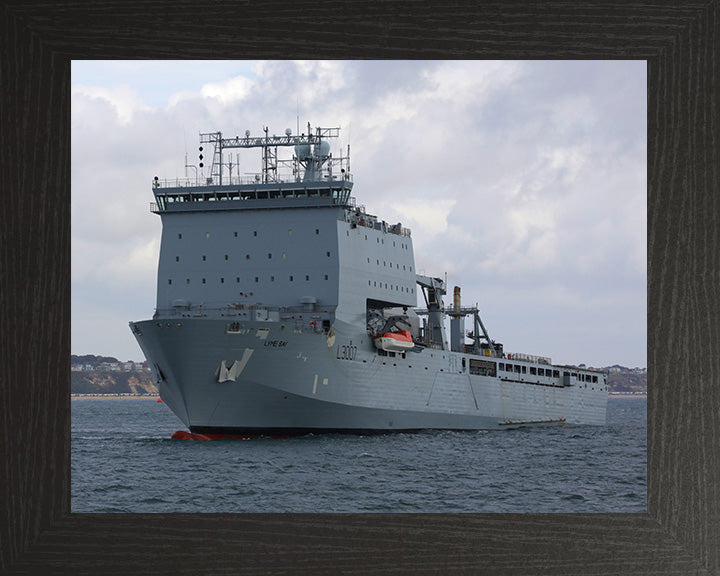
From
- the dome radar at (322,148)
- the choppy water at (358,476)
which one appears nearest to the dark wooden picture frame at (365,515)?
the choppy water at (358,476)

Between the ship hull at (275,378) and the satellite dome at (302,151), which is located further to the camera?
the satellite dome at (302,151)

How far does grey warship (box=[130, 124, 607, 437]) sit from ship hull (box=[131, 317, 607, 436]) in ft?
0.09

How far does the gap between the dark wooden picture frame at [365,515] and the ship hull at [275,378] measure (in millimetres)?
17488

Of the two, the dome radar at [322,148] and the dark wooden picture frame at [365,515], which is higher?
the dome radar at [322,148]

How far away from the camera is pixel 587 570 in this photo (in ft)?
14.7

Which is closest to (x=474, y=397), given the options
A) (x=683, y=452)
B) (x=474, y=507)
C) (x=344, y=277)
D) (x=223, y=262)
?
(x=344, y=277)

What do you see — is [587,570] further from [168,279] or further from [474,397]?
[474,397]

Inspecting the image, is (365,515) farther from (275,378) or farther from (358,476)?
(275,378)

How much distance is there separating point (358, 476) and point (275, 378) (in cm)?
620

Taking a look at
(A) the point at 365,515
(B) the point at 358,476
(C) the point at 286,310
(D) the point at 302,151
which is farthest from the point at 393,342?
(A) the point at 365,515

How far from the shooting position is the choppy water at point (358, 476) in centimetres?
1423

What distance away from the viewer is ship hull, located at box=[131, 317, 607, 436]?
2211cm

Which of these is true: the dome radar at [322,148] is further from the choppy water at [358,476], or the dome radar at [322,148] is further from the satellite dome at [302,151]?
the choppy water at [358,476]

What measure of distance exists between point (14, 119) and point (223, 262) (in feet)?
63.9
